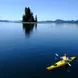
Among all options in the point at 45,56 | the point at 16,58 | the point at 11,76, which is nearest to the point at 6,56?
the point at 16,58

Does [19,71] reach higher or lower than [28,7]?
lower

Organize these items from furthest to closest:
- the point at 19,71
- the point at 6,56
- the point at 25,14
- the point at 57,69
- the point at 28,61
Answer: the point at 25,14, the point at 6,56, the point at 28,61, the point at 57,69, the point at 19,71

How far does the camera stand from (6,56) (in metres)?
42.2

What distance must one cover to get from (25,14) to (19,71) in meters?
159

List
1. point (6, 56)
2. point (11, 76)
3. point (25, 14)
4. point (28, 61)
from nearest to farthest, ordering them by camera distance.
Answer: point (11, 76) < point (28, 61) < point (6, 56) < point (25, 14)

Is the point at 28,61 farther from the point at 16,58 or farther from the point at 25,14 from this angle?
the point at 25,14

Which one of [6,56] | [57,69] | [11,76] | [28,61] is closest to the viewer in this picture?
[11,76]

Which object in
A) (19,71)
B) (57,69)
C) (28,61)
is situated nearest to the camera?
(19,71)

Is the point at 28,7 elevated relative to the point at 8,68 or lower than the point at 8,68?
elevated

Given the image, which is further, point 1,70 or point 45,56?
point 45,56

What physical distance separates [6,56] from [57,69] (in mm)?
14782

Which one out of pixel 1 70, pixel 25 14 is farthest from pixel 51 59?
pixel 25 14

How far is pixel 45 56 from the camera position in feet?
141

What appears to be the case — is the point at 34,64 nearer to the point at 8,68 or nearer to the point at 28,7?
the point at 8,68
